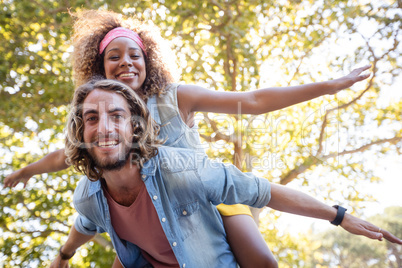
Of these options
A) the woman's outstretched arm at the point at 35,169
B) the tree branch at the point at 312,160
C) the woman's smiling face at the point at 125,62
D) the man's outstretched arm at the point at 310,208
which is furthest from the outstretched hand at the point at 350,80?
the tree branch at the point at 312,160

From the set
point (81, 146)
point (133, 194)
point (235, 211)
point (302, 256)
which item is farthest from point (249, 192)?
point (302, 256)

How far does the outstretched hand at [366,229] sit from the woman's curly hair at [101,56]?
1.41 meters

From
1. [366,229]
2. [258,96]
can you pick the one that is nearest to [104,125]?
[258,96]

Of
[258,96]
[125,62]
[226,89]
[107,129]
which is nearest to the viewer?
[107,129]

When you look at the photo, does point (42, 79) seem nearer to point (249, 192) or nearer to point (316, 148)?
point (316, 148)

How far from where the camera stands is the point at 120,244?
2.11 metres

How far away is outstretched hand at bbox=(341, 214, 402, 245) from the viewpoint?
1.85m

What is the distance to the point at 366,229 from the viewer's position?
1.88m

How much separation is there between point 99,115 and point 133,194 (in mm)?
462

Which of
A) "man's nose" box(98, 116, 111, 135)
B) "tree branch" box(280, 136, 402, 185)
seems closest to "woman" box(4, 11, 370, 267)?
"man's nose" box(98, 116, 111, 135)

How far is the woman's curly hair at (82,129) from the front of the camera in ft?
6.49

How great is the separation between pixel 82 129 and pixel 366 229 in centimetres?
159

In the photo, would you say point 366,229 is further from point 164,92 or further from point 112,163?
point 164,92

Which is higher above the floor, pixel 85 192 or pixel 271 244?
pixel 85 192
